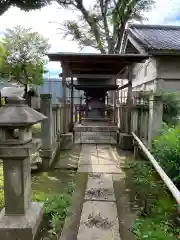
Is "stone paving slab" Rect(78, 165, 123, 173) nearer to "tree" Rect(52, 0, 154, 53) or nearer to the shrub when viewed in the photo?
the shrub

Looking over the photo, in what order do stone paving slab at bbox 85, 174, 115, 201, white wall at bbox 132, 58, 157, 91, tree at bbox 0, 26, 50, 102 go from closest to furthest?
stone paving slab at bbox 85, 174, 115, 201 → white wall at bbox 132, 58, 157, 91 → tree at bbox 0, 26, 50, 102

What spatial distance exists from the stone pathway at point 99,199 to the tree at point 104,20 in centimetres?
1102

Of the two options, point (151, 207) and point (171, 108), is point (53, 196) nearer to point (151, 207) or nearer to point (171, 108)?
point (151, 207)

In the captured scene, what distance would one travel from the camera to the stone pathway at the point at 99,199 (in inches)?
91.0

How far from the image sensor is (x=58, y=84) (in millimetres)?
19906

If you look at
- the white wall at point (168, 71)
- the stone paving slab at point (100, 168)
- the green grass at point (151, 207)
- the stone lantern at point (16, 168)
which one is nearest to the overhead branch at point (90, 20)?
the white wall at point (168, 71)

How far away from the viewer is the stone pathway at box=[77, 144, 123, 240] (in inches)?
91.0

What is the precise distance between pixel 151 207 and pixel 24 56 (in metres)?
12.0

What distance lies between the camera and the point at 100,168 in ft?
14.9

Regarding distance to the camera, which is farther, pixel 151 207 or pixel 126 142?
pixel 126 142

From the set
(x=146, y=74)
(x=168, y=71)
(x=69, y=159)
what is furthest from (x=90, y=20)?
(x=69, y=159)

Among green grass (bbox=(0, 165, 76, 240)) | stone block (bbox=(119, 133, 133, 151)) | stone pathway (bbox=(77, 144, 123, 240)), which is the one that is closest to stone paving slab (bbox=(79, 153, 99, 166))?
stone pathway (bbox=(77, 144, 123, 240))

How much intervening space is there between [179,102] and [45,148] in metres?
3.29

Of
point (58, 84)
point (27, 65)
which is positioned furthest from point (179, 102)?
point (58, 84)
